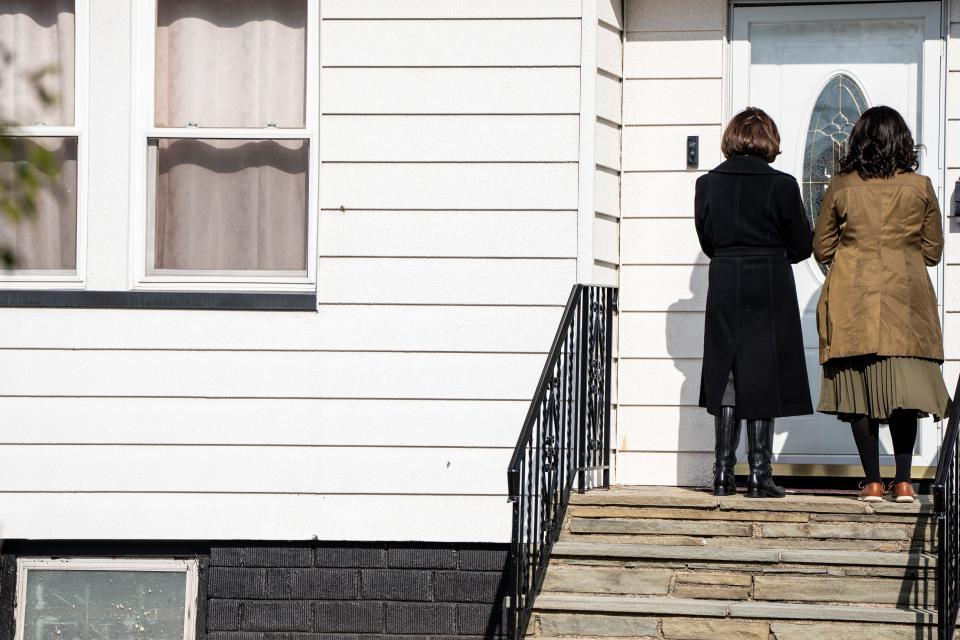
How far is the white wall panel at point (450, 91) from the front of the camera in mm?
5797

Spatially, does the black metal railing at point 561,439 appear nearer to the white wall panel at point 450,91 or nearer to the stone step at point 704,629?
the stone step at point 704,629

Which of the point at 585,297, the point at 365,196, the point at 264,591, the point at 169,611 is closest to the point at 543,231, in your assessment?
the point at 585,297

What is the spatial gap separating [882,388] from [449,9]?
249 cm

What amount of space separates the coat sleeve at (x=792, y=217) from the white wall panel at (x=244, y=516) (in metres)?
1.67

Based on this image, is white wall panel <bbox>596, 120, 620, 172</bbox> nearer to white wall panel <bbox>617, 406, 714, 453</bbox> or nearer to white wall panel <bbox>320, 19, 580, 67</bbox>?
white wall panel <bbox>320, 19, 580, 67</bbox>

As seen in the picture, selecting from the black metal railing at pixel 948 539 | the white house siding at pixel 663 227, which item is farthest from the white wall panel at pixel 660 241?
the black metal railing at pixel 948 539

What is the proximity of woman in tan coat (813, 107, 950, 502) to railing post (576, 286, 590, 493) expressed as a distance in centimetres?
95

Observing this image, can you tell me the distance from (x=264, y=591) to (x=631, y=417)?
185 cm

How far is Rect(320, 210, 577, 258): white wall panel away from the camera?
5.77 metres

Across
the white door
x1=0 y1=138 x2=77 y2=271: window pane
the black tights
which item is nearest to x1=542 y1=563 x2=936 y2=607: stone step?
the black tights

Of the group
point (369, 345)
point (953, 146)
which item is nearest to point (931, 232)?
point (953, 146)

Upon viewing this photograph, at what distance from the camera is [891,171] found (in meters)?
5.21

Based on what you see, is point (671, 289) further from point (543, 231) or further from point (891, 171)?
point (891, 171)

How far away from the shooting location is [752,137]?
17.5 ft
